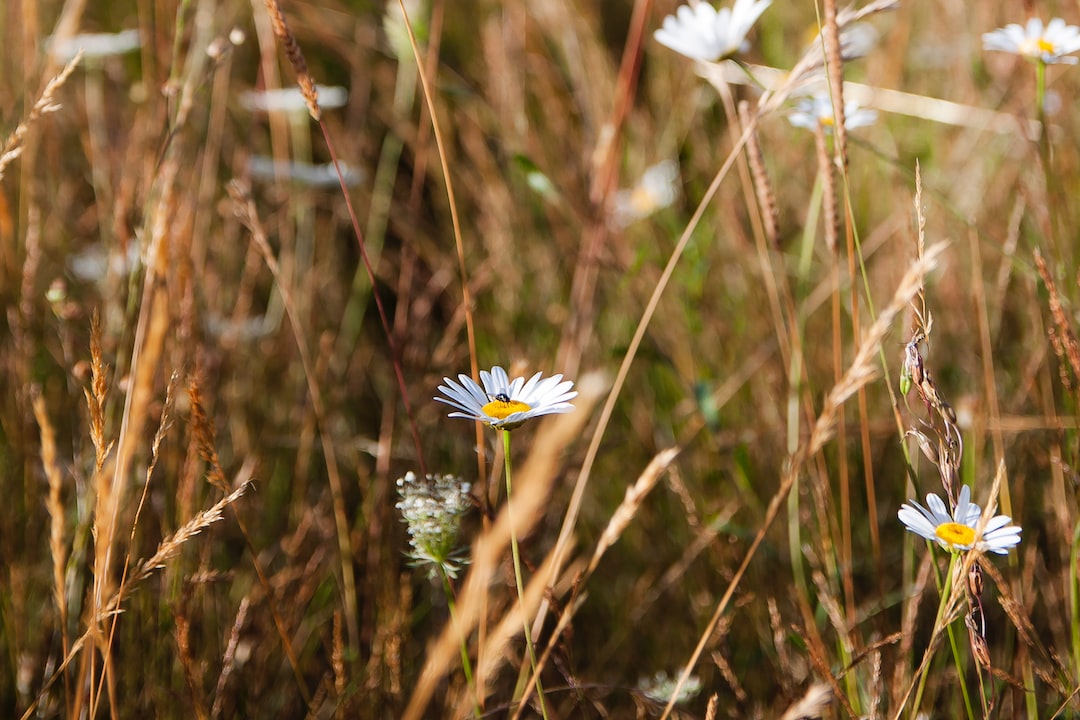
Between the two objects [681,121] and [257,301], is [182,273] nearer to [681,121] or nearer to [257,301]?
[257,301]

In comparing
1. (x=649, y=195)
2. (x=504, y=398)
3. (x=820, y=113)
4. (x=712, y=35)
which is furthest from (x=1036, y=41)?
(x=649, y=195)

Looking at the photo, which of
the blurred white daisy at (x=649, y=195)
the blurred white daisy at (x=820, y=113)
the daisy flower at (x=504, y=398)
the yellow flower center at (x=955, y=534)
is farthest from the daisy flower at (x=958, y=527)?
the blurred white daisy at (x=649, y=195)

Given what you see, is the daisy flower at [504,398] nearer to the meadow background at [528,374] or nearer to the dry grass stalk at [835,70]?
the meadow background at [528,374]

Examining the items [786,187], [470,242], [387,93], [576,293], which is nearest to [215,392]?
[576,293]

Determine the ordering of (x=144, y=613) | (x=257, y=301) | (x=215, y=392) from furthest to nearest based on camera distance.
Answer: (x=257, y=301) → (x=215, y=392) → (x=144, y=613)

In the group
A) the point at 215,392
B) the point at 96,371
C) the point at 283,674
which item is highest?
the point at 96,371

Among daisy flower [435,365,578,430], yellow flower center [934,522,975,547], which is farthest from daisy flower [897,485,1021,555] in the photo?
daisy flower [435,365,578,430]
